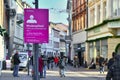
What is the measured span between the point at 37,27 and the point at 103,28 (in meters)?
36.7

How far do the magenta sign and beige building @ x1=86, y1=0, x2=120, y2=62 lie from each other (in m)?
29.7

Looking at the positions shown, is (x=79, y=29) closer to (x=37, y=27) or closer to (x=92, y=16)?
(x=92, y=16)

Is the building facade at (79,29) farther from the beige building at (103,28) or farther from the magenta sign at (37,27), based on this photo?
the magenta sign at (37,27)

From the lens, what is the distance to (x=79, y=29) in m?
71.1

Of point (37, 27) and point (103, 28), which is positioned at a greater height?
point (103, 28)

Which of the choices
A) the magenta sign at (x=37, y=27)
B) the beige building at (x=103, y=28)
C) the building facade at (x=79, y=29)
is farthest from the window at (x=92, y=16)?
the magenta sign at (x=37, y=27)

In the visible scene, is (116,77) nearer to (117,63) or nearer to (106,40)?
(117,63)

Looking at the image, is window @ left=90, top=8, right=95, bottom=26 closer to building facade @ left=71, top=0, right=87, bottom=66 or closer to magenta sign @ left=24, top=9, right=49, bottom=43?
building facade @ left=71, top=0, right=87, bottom=66

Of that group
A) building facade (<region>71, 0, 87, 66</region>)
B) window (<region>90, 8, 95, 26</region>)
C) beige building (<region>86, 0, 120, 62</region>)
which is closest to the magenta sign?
beige building (<region>86, 0, 120, 62</region>)

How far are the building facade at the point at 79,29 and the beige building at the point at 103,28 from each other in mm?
3927

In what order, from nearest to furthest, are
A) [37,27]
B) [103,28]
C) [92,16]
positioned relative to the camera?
[37,27] < [103,28] < [92,16]

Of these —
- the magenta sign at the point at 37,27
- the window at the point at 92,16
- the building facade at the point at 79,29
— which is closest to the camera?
the magenta sign at the point at 37,27

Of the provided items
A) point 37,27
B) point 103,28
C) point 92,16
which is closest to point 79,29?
point 92,16

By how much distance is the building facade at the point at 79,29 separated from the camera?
65.8 m
